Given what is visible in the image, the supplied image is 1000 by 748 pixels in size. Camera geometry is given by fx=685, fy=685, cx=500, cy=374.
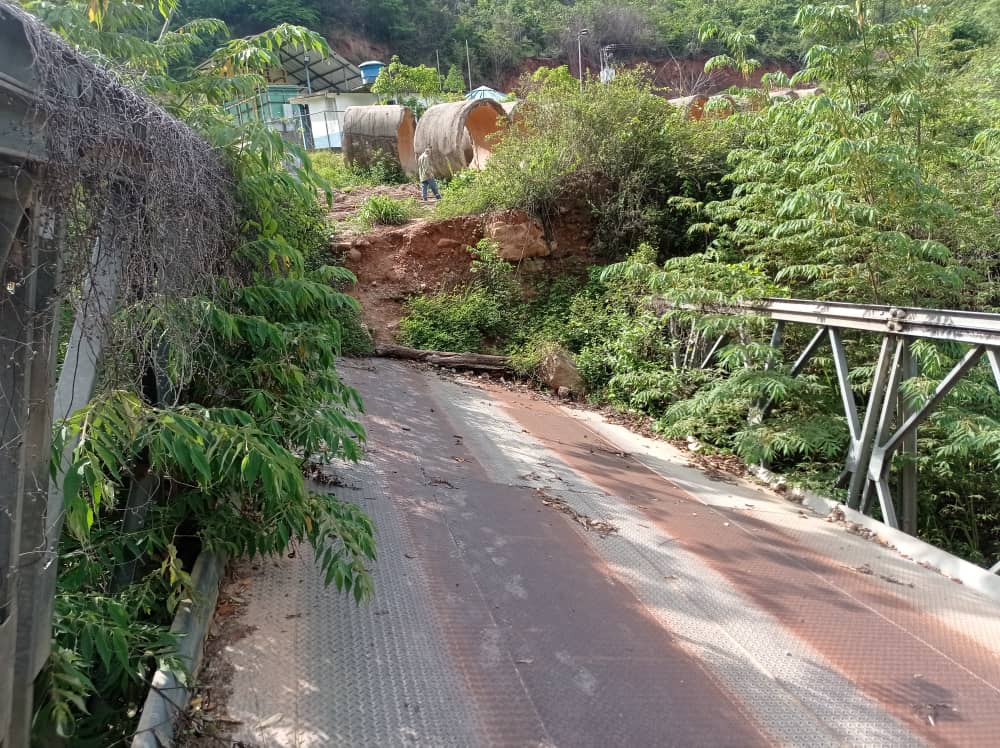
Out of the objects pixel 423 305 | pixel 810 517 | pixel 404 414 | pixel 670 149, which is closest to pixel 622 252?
pixel 670 149

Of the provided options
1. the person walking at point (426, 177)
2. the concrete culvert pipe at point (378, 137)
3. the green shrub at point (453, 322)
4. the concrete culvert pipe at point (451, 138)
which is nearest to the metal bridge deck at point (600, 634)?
the green shrub at point (453, 322)

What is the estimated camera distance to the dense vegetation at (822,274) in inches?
250

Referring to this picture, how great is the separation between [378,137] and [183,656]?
56.0ft

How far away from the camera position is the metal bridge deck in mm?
2623

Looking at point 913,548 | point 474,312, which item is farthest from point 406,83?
point 913,548

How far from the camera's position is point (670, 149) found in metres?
12.5

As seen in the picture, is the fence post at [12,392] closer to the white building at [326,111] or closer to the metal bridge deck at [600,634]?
the metal bridge deck at [600,634]

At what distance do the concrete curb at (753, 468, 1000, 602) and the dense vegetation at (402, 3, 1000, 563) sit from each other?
0.45 metres

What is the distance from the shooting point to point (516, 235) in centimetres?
1255

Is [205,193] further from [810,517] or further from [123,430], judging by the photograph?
[810,517]

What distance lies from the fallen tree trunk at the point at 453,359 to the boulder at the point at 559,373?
589 mm

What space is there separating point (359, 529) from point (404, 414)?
14.1ft

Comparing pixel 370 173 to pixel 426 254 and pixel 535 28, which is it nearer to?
pixel 426 254

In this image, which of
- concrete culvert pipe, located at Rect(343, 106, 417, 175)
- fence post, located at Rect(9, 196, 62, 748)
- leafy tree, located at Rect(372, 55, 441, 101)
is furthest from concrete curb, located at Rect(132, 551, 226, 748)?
leafy tree, located at Rect(372, 55, 441, 101)
